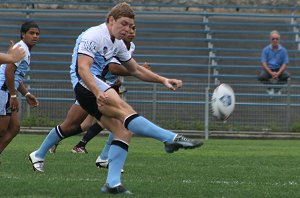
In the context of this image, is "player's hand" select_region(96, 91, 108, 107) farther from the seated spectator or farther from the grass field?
the seated spectator

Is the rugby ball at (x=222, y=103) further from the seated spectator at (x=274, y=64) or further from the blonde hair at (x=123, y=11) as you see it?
the seated spectator at (x=274, y=64)

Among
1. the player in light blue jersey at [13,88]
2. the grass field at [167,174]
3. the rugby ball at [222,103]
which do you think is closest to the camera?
the grass field at [167,174]

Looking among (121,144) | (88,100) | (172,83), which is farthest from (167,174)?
(121,144)

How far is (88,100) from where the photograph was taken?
9203 mm

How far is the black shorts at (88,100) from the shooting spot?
30.1 feet

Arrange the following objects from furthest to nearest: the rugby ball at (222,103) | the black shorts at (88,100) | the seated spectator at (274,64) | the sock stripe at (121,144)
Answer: the seated spectator at (274,64), the rugby ball at (222,103), the black shorts at (88,100), the sock stripe at (121,144)

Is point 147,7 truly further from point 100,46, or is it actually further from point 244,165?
point 100,46

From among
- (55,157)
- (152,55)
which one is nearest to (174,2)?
(152,55)

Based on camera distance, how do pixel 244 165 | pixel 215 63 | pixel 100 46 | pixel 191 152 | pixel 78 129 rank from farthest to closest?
pixel 215 63, pixel 191 152, pixel 244 165, pixel 78 129, pixel 100 46

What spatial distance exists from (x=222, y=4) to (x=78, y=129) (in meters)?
17.1

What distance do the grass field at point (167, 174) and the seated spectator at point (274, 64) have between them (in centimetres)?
620

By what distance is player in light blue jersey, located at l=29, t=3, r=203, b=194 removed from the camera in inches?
335

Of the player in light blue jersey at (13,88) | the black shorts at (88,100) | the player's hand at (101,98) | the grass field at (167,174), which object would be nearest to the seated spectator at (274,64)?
the grass field at (167,174)

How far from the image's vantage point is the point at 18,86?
12.3 meters
